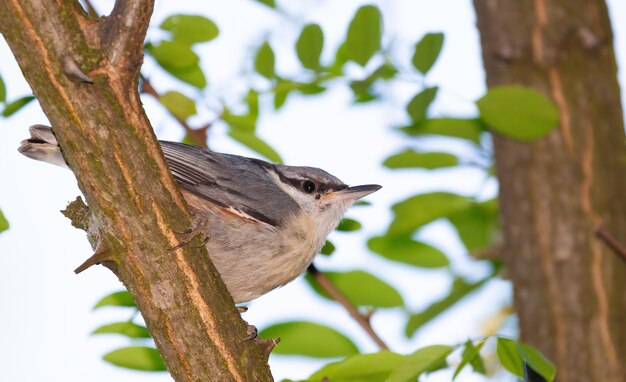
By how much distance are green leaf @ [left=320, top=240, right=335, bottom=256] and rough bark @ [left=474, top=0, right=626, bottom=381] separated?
0.98 m

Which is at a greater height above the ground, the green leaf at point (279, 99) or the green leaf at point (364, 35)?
the green leaf at point (364, 35)

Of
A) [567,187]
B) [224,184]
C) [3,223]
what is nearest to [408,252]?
[567,187]

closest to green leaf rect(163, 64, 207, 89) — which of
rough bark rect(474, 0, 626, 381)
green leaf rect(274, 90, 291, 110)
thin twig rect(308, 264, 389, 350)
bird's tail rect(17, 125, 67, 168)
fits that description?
green leaf rect(274, 90, 291, 110)

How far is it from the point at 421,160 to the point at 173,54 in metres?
1.36

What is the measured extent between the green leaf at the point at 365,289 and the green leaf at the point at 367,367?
88cm

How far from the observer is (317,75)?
412 centimetres

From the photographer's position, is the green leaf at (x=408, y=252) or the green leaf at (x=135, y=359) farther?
the green leaf at (x=408, y=252)

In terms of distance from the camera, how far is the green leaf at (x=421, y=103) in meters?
3.76

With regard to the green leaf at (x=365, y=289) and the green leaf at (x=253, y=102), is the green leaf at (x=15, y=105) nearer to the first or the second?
the green leaf at (x=253, y=102)

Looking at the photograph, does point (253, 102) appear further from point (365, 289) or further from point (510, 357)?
point (510, 357)

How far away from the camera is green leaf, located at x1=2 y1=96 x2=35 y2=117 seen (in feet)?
11.6

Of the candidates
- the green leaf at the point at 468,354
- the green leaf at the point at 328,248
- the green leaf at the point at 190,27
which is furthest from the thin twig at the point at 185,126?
the green leaf at the point at 468,354

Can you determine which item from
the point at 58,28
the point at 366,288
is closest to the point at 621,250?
the point at 366,288

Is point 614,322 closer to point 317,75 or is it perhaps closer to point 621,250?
point 621,250
